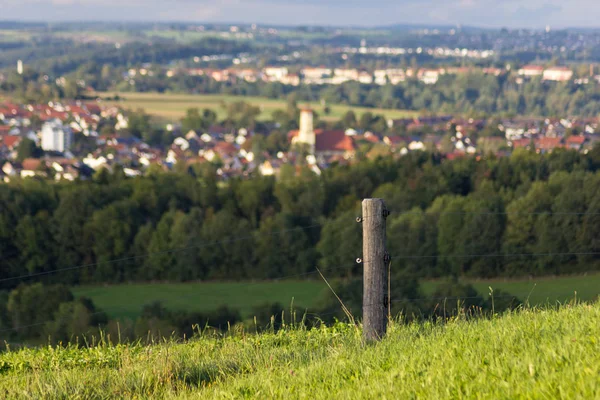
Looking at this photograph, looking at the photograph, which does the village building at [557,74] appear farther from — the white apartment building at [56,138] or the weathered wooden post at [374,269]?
the weathered wooden post at [374,269]

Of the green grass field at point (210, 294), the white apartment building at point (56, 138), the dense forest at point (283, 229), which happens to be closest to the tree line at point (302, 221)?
the dense forest at point (283, 229)

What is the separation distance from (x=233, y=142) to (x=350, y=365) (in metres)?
71.1

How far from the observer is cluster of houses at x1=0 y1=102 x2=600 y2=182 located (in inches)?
2229

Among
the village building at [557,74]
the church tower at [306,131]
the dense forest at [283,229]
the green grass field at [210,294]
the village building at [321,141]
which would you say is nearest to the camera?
the green grass field at [210,294]

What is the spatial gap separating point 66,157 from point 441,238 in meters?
43.1

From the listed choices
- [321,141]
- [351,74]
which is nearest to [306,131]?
[321,141]

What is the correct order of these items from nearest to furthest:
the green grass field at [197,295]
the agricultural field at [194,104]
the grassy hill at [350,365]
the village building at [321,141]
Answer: the grassy hill at [350,365]
the green grass field at [197,295]
the village building at [321,141]
the agricultural field at [194,104]

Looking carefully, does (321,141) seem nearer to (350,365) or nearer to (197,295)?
(197,295)

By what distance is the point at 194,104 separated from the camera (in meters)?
93.9

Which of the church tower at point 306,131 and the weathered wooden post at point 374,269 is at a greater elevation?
the weathered wooden post at point 374,269

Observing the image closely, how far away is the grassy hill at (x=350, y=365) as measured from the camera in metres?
3.09

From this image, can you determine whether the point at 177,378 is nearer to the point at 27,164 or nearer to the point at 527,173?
the point at 527,173

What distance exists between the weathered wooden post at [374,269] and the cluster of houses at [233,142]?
153ft

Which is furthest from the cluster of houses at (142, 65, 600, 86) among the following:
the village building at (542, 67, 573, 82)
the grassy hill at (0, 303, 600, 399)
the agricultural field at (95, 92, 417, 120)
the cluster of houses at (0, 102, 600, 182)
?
the grassy hill at (0, 303, 600, 399)
